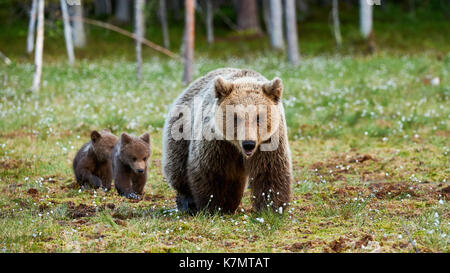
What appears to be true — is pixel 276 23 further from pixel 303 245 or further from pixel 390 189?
pixel 303 245

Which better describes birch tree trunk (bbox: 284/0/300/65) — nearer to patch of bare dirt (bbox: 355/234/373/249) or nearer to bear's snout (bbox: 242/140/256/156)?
bear's snout (bbox: 242/140/256/156)

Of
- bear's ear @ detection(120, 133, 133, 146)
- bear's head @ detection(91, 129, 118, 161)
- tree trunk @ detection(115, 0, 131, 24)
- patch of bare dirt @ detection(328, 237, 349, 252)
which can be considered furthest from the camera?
tree trunk @ detection(115, 0, 131, 24)

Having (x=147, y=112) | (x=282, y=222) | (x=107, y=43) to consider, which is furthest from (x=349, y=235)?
(x=107, y=43)

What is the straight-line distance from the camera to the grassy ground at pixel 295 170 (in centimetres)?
544

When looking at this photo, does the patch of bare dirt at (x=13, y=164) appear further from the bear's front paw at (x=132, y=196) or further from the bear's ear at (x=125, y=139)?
the bear's front paw at (x=132, y=196)

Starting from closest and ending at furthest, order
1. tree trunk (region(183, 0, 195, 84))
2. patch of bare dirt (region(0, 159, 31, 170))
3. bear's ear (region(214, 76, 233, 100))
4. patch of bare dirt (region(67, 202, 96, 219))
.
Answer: bear's ear (region(214, 76, 233, 100)) → patch of bare dirt (region(67, 202, 96, 219)) → patch of bare dirt (region(0, 159, 31, 170)) → tree trunk (region(183, 0, 195, 84))

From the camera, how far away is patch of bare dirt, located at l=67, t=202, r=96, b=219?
21.6 feet

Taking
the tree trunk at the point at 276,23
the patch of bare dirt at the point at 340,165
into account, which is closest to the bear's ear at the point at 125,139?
the patch of bare dirt at the point at 340,165

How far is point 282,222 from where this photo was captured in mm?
5930

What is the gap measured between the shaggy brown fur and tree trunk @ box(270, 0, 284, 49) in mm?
24018

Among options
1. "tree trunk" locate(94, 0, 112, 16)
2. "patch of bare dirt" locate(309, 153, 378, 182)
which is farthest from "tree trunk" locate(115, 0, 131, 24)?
"patch of bare dirt" locate(309, 153, 378, 182)

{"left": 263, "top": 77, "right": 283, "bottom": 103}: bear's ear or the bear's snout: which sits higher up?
{"left": 263, "top": 77, "right": 283, "bottom": 103}: bear's ear

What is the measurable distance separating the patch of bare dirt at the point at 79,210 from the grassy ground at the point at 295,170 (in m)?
0.03

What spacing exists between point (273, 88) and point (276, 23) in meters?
26.7
